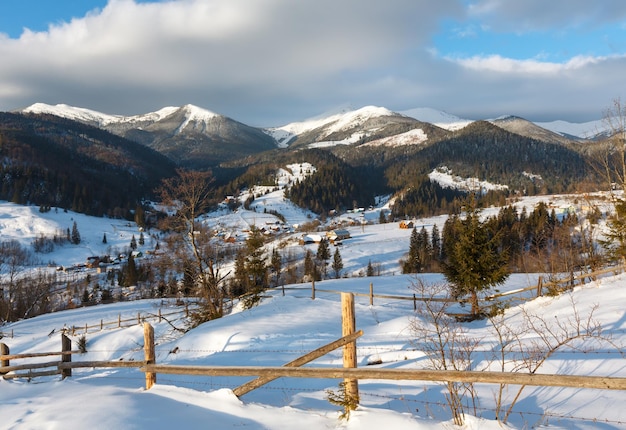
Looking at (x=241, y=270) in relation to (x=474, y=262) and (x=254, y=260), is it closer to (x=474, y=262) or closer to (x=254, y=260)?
(x=254, y=260)

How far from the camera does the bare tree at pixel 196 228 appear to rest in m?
18.5

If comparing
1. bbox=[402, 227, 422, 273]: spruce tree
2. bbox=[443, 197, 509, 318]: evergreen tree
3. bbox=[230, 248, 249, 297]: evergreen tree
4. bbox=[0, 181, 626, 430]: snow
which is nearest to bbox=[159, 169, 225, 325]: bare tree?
bbox=[0, 181, 626, 430]: snow

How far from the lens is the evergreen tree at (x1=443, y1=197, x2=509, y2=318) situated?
17234mm

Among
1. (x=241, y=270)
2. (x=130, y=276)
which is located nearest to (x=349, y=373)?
(x=241, y=270)

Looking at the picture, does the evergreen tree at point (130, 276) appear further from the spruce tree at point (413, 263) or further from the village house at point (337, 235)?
the spruce tree at point (413, 263)

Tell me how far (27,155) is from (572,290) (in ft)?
741

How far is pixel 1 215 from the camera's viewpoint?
132125 millimetres

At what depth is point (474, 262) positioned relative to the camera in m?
17.4

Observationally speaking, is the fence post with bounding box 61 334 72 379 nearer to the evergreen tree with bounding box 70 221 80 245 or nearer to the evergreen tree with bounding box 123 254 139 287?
the evergreen tree with bounding box 123 254 139 287

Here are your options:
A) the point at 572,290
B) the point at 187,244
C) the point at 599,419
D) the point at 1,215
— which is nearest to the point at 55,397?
the point at 599,419

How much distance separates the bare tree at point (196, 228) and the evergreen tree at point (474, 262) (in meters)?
12.1

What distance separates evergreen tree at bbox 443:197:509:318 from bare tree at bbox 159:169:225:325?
39.8 ft

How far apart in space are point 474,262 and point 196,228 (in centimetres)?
1425

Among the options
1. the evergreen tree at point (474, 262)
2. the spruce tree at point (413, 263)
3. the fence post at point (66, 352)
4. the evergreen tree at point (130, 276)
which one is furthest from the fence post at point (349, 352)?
the evergreen tree at point (130, 276)
